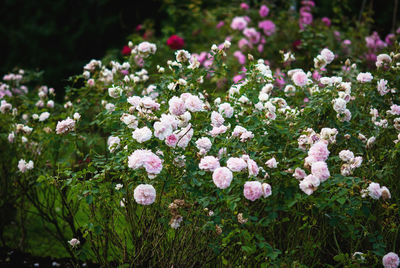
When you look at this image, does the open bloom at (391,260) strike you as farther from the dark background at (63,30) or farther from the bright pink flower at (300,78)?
the dark background at (63,30)

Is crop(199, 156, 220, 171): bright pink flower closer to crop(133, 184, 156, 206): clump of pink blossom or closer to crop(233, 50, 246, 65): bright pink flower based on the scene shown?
crop(133, 184, 156, 206): clump of pink blossom

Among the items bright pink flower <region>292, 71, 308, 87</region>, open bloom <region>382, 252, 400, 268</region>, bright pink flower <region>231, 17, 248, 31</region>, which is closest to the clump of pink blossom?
open bloom <region>382, 252, 400, 268</region>

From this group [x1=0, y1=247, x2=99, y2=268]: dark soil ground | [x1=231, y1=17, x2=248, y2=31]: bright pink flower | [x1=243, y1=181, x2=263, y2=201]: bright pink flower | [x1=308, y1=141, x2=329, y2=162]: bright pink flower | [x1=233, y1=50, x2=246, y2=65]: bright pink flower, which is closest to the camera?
[x1=243, y1=181, x2=263, y2=201]: bright pink flower

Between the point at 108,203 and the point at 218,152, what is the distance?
Result: 598 mm

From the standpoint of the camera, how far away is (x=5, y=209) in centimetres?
336

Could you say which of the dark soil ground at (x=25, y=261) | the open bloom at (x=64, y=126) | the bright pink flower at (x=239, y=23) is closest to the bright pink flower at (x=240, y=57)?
the bright pink flower at (x=239, y=23)

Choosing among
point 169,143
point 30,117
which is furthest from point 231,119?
point 30,117

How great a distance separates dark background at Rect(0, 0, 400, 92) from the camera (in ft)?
24.0

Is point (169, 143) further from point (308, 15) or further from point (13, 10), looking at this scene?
point (13, 10)

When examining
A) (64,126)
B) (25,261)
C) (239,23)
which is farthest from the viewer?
(239,23)

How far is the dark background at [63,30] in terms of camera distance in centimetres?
731

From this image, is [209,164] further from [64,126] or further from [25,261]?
[25,261]

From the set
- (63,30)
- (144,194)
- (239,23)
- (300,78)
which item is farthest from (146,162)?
(63,30)

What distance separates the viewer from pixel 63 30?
7516mm
